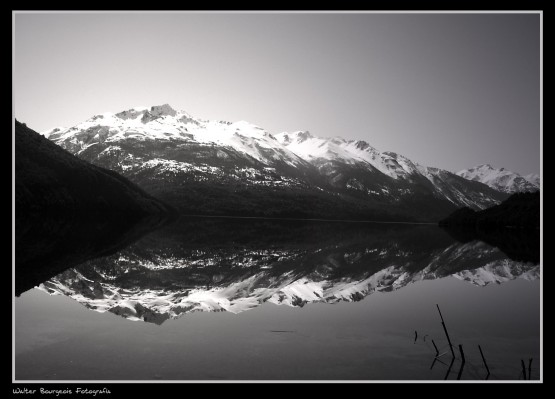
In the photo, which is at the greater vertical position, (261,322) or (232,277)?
(232,277)

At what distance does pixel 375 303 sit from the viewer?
131 ft

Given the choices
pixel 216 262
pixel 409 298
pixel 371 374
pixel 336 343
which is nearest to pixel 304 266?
pixel 216 262

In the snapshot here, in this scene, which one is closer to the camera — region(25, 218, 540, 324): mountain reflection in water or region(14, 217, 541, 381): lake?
region(14, 217, 541, 381): lake

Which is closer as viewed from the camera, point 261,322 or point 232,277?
→ point 261,322

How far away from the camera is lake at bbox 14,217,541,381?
834 inches

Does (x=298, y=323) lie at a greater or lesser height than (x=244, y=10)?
lesser

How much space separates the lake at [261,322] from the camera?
21.2 m

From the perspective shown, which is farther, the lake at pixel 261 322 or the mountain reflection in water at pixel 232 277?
the mountain reflection in water at pixel 232 277

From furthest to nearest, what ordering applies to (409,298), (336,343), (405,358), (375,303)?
1. (409,298)
2. (375,303)
3. (336,343)
4. (405,358)

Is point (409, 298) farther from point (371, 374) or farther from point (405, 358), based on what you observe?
point (371, 374)

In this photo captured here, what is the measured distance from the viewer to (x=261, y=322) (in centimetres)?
3083

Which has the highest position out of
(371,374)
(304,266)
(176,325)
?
(304,266)
